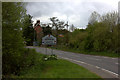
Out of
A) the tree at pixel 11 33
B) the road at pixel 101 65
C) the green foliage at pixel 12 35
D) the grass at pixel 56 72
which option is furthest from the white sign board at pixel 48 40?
the tree at pixel 11 33

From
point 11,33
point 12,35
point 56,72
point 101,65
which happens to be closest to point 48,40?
point 101,65

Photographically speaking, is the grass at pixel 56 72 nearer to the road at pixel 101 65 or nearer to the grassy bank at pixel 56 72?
the grassy bank at pixel 56 72

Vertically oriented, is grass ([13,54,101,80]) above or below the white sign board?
below

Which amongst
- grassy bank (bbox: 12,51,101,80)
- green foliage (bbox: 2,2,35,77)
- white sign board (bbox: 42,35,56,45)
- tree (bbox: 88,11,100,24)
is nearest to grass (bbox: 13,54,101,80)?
grassy bank (bbox: 12,51,101,80)

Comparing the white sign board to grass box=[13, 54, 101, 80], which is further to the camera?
the white sign board

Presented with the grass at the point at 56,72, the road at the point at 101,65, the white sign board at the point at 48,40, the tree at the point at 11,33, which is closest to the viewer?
the grass at the point at 56,72

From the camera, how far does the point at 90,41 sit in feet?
118

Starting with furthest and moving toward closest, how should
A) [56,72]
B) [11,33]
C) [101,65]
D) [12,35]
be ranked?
1. [101,65]
2. [11,33]
3. [12,35]
4. [56,72]

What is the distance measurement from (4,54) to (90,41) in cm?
2691

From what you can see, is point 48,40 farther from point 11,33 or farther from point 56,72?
point 56,72

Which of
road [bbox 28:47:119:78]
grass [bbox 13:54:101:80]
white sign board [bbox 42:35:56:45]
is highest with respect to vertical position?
white sign board [bbox 42:35:56:45]

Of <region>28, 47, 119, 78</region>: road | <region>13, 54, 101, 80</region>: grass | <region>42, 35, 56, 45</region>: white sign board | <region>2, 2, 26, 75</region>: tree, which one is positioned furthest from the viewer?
<region>42, 35, 56, 45</region>: white sign board

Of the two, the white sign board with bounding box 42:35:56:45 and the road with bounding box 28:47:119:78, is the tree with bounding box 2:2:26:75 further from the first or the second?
the white sign board with bounding box 42:35:56:45

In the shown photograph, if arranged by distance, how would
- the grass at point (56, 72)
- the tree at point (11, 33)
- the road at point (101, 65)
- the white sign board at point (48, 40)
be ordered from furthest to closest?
the white sign board at point (48, 40), the road at point (101, 65), the tree at point (11, 33), the grass at point (56, 72)
